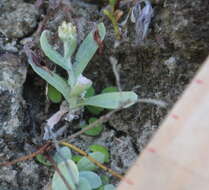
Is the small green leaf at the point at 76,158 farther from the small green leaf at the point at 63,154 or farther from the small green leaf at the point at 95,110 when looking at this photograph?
the small green leaf at the point at 95,110

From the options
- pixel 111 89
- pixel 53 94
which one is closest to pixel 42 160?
pixel 53 94

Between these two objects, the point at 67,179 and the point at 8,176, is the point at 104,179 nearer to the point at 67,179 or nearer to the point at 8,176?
the point at 67,179

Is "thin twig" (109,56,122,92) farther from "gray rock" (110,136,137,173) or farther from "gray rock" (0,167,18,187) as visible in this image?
"gray rock" (0,167,18,187)

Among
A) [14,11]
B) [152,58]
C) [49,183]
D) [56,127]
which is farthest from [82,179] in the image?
[14,11]

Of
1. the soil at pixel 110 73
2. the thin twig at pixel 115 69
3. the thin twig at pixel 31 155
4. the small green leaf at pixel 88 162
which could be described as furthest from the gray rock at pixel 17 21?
the small green leaf at pixel 88 162

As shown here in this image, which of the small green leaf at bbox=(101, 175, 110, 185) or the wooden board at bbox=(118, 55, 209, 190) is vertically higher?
the wooden board at bbox=(118, 55, 209, 190)

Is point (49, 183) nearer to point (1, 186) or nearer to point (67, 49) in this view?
point (1, 186)

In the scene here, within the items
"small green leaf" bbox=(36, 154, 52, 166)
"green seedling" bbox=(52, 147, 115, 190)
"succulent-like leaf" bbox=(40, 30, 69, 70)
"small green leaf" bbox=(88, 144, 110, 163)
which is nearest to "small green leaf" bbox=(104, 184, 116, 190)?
"green seedling" bbox=(52, 147, 115, 190)
